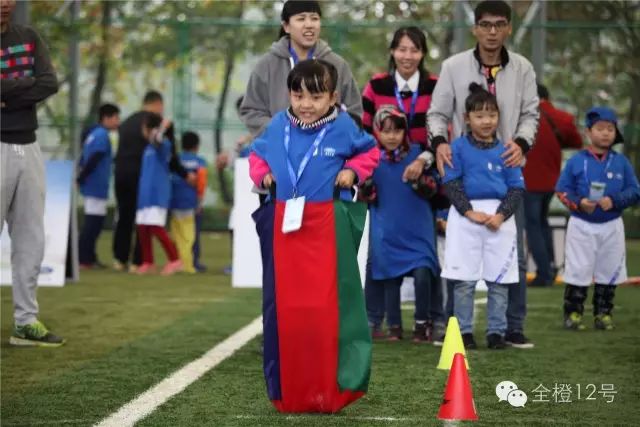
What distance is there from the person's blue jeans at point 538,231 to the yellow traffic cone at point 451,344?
687 centimetres

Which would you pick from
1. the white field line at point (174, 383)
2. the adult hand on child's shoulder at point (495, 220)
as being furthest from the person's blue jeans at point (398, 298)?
the white field line at point (174, 383)

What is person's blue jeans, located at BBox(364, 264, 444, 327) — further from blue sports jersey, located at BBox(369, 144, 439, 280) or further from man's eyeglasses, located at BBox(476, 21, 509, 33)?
man's eyeglasses, located at BBox(476, 21, 509, 33)

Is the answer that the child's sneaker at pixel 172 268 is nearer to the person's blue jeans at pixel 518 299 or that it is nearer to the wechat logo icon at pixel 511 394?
the person's blue jeans at pixel 518 299

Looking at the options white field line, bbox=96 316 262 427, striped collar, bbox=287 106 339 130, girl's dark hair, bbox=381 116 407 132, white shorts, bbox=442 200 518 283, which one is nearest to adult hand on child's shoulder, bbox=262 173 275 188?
striped collar, bbox=287 106 339 130

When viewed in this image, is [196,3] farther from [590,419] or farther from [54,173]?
[590,419]

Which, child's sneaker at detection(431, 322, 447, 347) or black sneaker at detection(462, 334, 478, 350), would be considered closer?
black sneaker at detection(462, 334, 478, 350)

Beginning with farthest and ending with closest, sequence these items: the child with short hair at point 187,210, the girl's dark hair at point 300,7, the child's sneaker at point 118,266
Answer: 1. the child's sneaker at point 118,266
2. the child with short hair at point 187,210
3. the girl's dark hair at point 300,7

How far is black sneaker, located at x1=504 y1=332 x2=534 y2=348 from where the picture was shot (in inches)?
398

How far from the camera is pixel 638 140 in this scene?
23281 millimetres

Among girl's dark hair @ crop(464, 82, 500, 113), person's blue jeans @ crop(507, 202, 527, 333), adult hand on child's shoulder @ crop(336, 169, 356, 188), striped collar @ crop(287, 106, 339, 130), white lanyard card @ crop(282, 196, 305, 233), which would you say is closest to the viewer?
white lanyard card @ crop(282, 196, 305, 233)

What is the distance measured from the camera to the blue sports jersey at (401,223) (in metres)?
10.3

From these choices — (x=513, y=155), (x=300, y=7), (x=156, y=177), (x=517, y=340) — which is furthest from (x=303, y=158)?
(x=156, y=177)

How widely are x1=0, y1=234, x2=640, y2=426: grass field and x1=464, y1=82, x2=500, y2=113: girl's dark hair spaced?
60.5 inches

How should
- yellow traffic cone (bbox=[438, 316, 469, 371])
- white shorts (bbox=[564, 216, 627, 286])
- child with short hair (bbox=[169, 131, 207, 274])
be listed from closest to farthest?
yellow traffic cone (bbox=[438, 316, 469, 371]) < white shorts (bbox=[564, 216, 627, 286]) < child with short hair (bbox=[169, 131, 207, 274])
